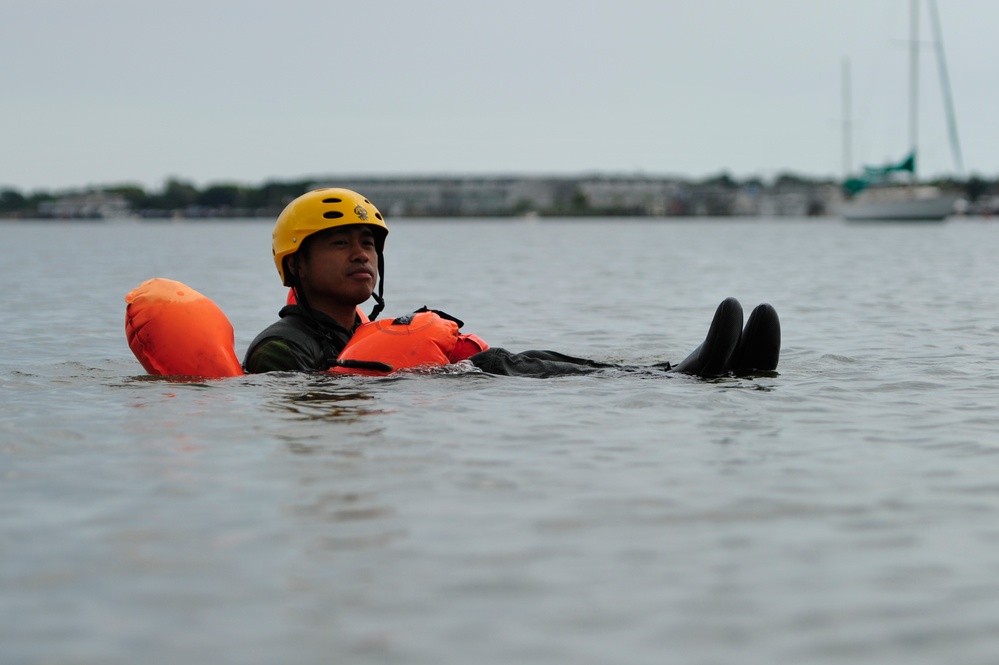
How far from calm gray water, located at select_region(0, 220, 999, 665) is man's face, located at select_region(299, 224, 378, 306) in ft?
2.47

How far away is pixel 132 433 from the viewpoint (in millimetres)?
7398

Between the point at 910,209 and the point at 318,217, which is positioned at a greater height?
the point at 318,217

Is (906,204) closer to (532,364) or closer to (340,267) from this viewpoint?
(532,364)

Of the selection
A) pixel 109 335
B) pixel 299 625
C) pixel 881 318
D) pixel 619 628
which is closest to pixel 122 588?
pixel 299 625

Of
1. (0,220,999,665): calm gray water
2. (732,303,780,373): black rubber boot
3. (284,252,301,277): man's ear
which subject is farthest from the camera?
(284,252,301,277): man's ear

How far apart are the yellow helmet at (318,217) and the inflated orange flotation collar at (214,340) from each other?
0.75 m

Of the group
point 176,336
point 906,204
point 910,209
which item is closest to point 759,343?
point 176,336

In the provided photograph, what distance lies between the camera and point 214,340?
9.73 metres

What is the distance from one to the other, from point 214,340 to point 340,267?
120 centimetres

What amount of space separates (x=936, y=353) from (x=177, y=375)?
699 cm

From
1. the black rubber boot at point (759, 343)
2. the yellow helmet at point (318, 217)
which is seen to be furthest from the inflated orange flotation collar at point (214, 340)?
the black rubber boot at point (759, 343)

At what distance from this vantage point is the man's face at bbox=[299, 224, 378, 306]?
369 inches

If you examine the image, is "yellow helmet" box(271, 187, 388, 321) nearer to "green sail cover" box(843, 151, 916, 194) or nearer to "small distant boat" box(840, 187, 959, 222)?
"green sail cover" box(843, 151, 916, 194)

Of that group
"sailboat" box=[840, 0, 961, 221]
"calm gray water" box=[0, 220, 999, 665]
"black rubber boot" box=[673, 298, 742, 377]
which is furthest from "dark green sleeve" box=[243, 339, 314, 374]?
"sailboat" box=[840, 0, 961, 221]
